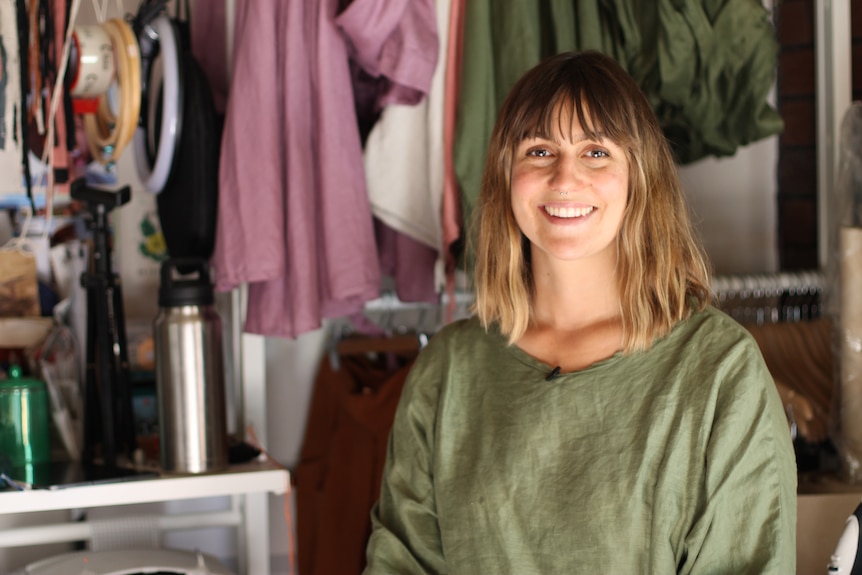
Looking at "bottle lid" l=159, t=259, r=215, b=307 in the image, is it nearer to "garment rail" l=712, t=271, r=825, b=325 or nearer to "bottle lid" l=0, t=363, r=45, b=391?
"bottle lid" l=0, t=363, r=45, b=391

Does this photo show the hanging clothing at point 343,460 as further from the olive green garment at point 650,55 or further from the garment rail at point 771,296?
the garment rail at point 771,296

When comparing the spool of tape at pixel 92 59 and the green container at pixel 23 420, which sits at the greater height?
the spool of tape at pixel 92 59

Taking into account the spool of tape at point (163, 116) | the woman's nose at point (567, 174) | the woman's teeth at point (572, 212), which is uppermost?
the spool of tape at point (163, 116)

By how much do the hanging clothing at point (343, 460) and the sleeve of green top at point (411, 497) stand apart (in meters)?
0.54

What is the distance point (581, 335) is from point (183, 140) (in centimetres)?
85

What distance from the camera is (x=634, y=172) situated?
1357 mm

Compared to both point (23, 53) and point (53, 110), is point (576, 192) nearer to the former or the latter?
point (53, 110)

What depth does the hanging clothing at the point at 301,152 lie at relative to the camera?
1.82 m

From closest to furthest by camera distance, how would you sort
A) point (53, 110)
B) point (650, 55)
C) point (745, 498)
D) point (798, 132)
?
point (745, 498), point (53, 110), point (650, 55), point (798, 132)

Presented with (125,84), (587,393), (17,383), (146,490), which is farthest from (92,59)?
(587,393)

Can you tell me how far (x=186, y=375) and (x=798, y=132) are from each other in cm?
148

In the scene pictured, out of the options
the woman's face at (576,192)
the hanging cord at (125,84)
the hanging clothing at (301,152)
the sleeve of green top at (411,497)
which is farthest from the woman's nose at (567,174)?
the hanging cord at (125,84)

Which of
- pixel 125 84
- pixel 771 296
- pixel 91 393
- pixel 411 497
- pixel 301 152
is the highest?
pixel 125 84

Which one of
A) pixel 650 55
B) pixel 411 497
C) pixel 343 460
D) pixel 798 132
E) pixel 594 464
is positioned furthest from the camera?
pixel 798 132
